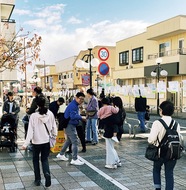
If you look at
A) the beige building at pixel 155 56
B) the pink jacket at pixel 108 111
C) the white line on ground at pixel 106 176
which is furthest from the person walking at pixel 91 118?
the beige building at pixel 155 56

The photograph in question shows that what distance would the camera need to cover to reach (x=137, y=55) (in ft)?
114

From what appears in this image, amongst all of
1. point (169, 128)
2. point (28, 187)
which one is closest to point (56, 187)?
point (28, 187)

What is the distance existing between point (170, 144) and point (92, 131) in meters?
5.87

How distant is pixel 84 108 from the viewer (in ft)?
33.6

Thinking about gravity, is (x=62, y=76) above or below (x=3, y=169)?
above

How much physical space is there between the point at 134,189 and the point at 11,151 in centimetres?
480

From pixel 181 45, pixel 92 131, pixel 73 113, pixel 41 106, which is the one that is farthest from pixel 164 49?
pixel 41 106

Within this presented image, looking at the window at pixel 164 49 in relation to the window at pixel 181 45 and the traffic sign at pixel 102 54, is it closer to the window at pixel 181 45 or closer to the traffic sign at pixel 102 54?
the window at pixel 181 45

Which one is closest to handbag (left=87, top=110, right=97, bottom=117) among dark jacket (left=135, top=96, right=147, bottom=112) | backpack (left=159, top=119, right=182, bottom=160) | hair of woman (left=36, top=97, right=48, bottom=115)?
dark jacket (left=135, top=96, right=147, bottom=112)

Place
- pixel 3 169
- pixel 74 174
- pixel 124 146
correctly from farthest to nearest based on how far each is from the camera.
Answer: pixel 124 146
pixel 3 169
pixel 74 174

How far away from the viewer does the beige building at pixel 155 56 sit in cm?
2592

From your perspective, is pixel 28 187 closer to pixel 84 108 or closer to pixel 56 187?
pixel 56 187

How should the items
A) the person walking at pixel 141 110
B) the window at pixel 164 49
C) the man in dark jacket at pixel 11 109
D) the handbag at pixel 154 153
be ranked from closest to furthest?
the handbag at pixel 154 153, the man in dark jacket at pixel 11 109, the person walking at pixel 141 110, the window at pixel 164 49

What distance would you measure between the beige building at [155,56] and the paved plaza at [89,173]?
49.0ft
